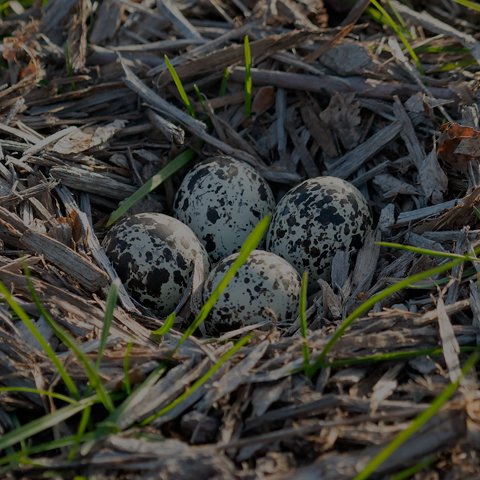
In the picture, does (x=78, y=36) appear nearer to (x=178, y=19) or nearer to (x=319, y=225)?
(x=178, y=19)

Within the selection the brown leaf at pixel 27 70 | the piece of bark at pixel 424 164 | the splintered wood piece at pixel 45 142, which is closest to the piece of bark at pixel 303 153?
the piece of bark at pixel 424 164

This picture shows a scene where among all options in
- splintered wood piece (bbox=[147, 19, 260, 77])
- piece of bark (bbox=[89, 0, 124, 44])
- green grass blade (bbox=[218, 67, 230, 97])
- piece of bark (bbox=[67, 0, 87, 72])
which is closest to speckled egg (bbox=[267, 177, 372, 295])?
green grass blade (bbox=[218, 67, 230, 97])

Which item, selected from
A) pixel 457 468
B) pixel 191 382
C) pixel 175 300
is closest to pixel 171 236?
pixel 175 300

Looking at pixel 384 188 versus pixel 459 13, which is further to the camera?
pixel 459 13

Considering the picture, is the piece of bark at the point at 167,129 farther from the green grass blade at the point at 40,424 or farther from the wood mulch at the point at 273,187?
the green grass blade at the point at 40,424

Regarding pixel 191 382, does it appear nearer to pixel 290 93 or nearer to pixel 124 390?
pixel 124 390

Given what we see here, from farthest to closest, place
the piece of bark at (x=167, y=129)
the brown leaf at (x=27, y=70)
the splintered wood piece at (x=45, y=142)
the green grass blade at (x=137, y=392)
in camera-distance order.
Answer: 1. the brown leaf at (x=27, y=70)
2. the piece of bark at (x=167, y=129)
3. the splintered wood piece at (x=45, y=142)
4. the green grass blade at (x=137, y=392)
